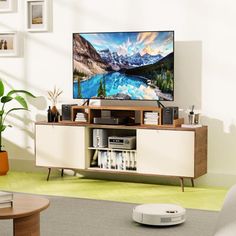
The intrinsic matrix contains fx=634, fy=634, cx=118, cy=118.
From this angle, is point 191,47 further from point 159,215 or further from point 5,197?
point 5,197

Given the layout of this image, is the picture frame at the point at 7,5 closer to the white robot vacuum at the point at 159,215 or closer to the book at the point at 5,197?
the white robot vacuum at the point at 159,215

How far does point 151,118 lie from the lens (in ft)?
20.9

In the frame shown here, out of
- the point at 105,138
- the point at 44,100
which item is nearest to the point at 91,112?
the point at 105,138

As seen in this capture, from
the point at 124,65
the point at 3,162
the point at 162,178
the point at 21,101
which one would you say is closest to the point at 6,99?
the point at 21,101

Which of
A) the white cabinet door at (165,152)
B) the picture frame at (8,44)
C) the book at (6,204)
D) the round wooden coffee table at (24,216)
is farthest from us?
the picture frame at (8,44)

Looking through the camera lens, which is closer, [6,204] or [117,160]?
[6,204]

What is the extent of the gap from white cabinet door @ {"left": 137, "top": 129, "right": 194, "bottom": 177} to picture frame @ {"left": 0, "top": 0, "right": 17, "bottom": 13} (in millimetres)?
2203

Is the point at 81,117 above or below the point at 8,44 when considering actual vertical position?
below

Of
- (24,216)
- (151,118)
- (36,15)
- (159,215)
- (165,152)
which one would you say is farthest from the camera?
(36,15)

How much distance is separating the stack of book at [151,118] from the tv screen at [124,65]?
18 centimetres

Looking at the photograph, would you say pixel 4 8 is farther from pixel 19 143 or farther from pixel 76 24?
pixel 19 143

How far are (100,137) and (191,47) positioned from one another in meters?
1.32

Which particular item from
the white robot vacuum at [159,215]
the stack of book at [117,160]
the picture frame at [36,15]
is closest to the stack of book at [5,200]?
the white robot vacuum at [159,215]

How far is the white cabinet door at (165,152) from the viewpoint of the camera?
241 inches
